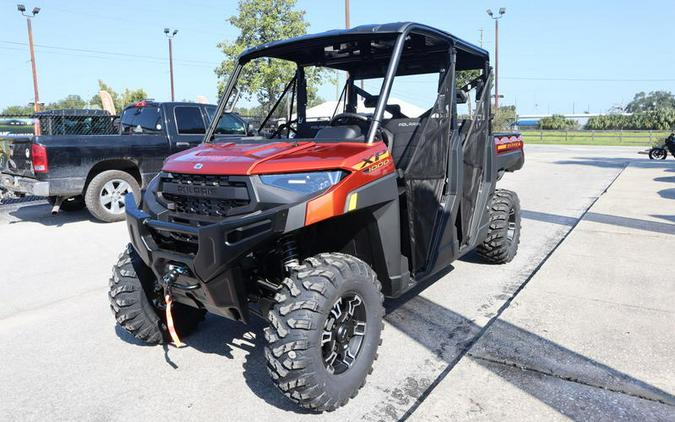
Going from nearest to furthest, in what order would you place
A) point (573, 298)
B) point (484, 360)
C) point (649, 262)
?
point (484, 360)
point (573, 298)
point (649, 262)

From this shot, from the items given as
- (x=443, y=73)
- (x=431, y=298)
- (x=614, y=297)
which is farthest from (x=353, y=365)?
(x=614, y=297)

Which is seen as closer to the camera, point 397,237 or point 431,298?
point 397,237

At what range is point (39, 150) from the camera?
7859mm

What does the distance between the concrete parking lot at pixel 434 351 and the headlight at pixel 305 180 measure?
128cm

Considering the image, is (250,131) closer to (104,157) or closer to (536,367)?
(536,367)

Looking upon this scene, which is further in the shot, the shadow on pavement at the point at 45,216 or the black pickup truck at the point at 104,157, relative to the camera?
the shadow on pavement at the point at 45,216

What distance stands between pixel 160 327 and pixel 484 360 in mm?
2289

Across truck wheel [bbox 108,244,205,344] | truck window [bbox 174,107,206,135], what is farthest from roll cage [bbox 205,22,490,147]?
truck window [bbox 174,107,206,135]

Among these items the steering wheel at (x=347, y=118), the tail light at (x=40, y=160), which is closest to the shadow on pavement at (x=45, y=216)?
the tail light at (x=40, y=160)

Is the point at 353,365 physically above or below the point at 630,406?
above

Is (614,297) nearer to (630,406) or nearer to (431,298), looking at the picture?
(431,298)

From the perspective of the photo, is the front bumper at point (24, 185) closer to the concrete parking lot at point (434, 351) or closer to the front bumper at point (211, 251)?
the concrete parking lot at point (434, 351)

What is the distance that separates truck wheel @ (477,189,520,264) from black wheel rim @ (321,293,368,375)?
276cm

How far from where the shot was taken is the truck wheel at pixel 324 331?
270 cm
